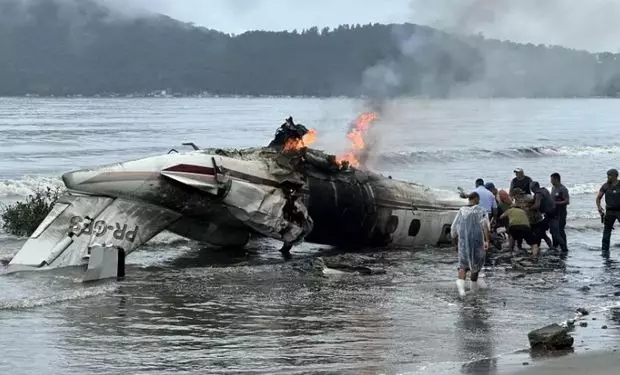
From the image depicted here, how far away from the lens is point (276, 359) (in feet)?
35.5

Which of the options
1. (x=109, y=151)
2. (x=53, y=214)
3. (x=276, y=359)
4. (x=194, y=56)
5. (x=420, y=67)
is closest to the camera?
(x=276, y=359)

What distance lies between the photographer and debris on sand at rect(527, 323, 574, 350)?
1088 centimetres

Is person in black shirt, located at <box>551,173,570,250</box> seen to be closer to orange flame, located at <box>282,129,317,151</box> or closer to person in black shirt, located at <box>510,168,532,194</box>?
person in black shirt, located at <box>510,168,532,194</box>

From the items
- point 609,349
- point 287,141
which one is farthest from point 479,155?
point 609,349

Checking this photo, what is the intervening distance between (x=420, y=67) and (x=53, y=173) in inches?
866

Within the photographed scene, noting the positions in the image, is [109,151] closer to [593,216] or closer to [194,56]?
[593,216]

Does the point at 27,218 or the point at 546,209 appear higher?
the point at 546,209

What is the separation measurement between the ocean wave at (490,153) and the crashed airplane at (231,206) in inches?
1080

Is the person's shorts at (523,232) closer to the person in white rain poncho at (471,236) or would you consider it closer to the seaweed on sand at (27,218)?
the person in white rain poncho at (471,236)

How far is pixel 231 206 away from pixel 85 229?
3066 mm

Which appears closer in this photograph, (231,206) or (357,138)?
(231,206)

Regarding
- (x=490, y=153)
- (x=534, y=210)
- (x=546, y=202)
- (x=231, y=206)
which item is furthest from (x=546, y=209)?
(x=490, y=153)

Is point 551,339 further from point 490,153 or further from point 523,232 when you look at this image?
point 490,153

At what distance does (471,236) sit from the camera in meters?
15.6
